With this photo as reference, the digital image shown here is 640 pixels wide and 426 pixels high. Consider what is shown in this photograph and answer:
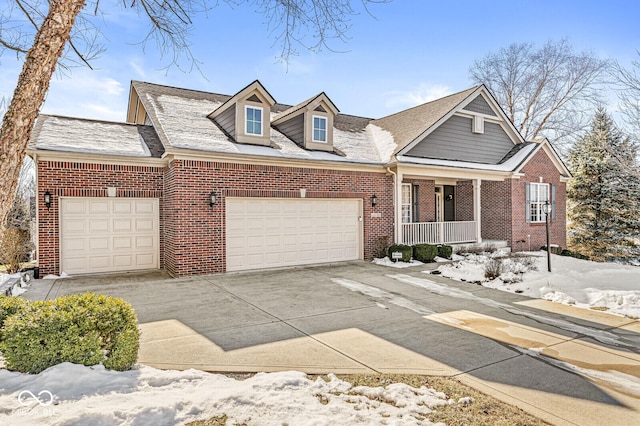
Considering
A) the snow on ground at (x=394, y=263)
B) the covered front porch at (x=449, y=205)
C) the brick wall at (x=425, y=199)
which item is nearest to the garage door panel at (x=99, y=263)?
the snow on ground at (x=394, y=263)

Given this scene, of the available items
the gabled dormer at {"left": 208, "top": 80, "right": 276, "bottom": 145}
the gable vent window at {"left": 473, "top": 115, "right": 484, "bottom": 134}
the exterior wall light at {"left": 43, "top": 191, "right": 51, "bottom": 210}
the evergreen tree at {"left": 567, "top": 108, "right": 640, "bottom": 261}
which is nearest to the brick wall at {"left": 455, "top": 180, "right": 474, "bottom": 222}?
the gable vent window at {"left": 473, "top": 115, "right": 484, "bottom": 134}

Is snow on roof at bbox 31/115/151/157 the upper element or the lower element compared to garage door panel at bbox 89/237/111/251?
upper

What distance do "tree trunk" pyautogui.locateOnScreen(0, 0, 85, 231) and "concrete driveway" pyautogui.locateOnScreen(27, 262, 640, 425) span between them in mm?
2463

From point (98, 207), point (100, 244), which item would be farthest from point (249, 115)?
point (100, 244)

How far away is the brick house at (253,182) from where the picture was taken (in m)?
10.2

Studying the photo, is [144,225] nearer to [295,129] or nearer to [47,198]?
[47,198]

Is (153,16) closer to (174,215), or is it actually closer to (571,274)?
(174,215)

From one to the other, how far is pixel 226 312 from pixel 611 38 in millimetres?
11802

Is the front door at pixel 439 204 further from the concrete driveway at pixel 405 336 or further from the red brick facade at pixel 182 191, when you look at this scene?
the concrete driveway at pixel 405 336

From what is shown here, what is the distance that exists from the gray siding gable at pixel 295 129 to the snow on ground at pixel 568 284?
6.34 m

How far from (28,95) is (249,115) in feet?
27.6

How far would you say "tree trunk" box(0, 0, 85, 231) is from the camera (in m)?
3.82

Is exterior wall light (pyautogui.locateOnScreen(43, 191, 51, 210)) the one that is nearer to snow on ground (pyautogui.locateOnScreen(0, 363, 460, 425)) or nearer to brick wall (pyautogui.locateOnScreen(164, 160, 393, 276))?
brick wall (pyautogui.locateOnScreen(164, 160, 393, 276))

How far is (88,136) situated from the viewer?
36.2ft
